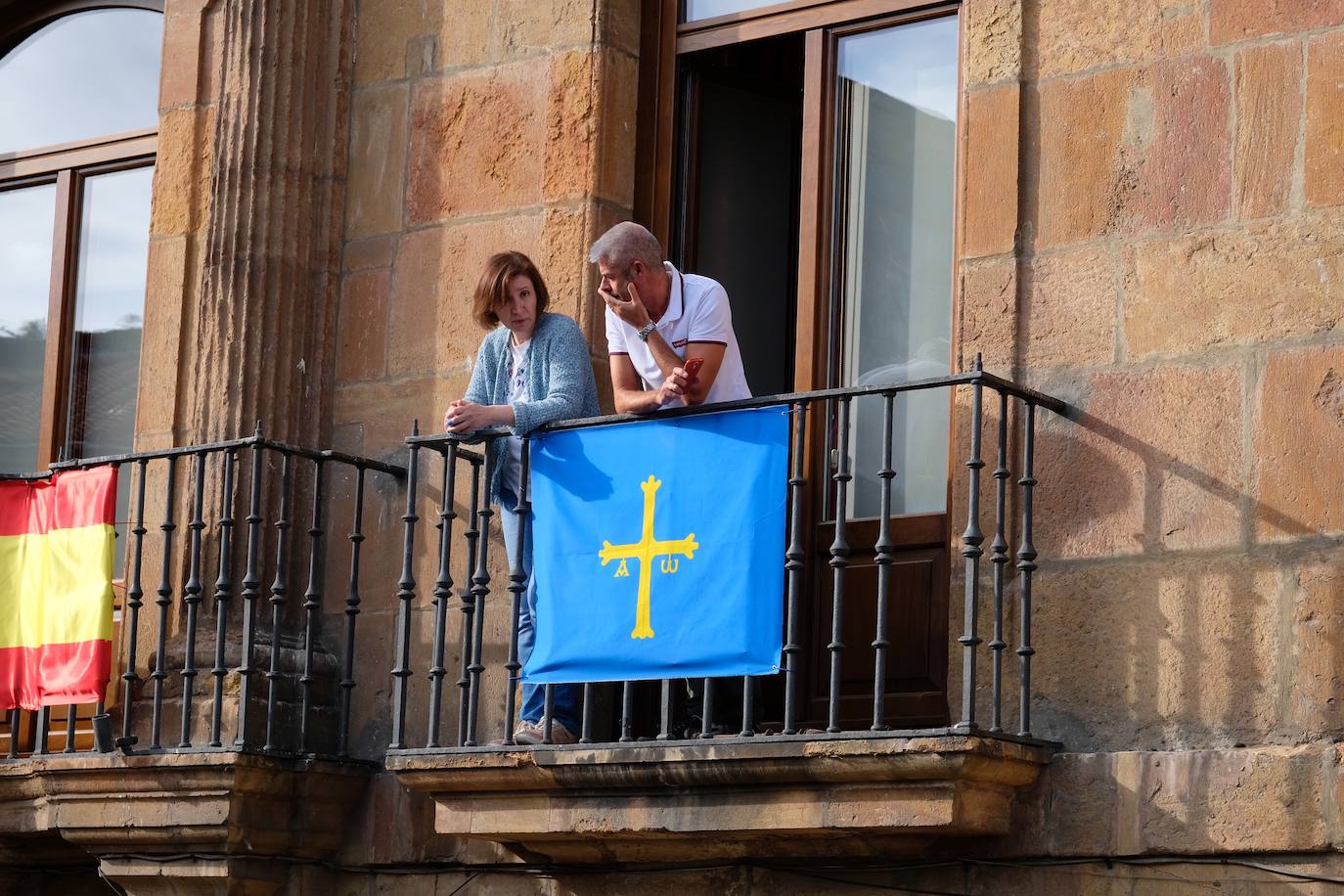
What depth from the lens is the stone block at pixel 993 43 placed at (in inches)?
299

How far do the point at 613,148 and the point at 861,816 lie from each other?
268 cm

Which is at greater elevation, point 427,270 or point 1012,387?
point 427,270

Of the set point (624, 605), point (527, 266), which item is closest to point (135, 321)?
point (527, 266)

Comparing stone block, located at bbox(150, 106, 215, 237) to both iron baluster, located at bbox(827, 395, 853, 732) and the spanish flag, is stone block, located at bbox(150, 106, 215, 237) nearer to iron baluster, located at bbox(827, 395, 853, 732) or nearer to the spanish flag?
the spanish flag

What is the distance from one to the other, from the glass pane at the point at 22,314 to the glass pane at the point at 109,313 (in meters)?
0.22

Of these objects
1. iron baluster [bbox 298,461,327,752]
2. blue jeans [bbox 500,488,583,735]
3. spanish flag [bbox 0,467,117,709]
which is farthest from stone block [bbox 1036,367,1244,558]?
spanish flag [bbox 0,467,117,709]

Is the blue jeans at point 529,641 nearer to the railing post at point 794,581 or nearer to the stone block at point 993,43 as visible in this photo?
the railing post at point 794,581

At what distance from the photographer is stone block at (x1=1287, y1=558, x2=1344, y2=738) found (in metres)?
6.69

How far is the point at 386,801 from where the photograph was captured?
27.5ft

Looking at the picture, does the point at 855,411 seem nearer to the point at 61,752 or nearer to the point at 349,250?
the point at 349,250

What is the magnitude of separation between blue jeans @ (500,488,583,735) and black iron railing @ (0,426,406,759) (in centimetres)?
77

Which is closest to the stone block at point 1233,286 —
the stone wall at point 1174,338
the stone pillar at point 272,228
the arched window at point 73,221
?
the stone wall at point 1174,338

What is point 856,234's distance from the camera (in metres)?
8.19

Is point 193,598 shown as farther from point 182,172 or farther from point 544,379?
point 182,172
